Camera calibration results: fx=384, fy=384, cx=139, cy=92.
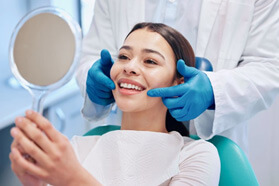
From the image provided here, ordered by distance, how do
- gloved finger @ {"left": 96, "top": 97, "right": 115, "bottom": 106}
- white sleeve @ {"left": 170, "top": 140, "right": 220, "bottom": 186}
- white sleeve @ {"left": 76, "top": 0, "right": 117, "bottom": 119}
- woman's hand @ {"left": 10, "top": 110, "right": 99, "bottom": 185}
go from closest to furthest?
woman's hand @ {"left": 10, "top": 110, "right": 99, "bottom": 185} < white sleeve @ {"left": 170, "top": 140, "right": 220, "bottom": 186} < gloved finger @ {"left": 96, "top": 97, "right": 115, "bottom": 106} < white sleeve @ {"left": 76, "top": 0, "right": 117, "bottom": 119}

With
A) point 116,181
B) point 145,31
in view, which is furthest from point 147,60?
point 116,181

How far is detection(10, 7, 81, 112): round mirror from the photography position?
817 millimetres

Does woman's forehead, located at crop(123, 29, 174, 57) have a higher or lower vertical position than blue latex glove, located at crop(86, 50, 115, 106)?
higher

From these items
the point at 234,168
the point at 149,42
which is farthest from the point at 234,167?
the point at 149,42

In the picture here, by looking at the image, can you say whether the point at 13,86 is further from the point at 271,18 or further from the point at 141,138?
the point at 271,18

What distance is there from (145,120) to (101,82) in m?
0.22

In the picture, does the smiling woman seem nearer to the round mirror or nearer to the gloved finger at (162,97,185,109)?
the gloved finger at (162,97,185,109)

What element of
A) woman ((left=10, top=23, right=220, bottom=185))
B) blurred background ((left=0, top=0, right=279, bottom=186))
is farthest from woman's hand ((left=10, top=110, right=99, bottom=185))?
blurred background ((left=0, top=0, right=279, bottom=186))

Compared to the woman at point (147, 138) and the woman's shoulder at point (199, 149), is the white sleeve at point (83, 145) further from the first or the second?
the woman's shoulder at point (199, 149)

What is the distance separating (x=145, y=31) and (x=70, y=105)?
128 centimetres

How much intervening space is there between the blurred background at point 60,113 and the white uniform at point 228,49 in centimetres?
61

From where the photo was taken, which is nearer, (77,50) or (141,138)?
(77,50)

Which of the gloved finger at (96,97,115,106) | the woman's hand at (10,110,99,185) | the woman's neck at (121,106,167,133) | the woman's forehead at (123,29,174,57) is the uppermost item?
the woman's hand at (10,110,99,185)

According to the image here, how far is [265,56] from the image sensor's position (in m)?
1.53
